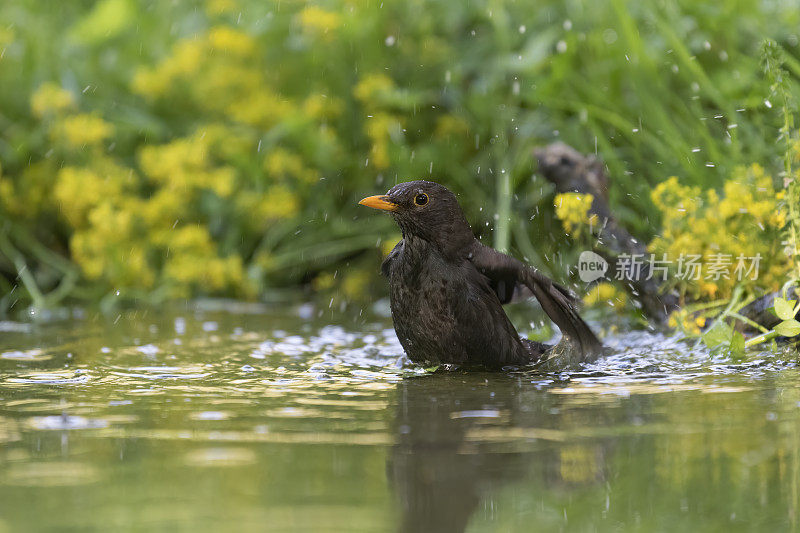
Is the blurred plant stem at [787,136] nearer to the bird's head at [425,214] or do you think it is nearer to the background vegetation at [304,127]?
the bird's head at [425,214]

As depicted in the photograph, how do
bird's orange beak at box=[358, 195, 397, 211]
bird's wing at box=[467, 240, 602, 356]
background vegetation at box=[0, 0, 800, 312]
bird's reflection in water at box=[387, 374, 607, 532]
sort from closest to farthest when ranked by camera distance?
bird's reflection in water at box=[387, 374, 607, 532] → bird's orange beak at box=[358, 195, 397, 211] → bird's wing at box=[467, 240, 602, 356] → background vegetation at box=[0, 0, 800, 312]

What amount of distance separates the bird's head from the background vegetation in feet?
5.96

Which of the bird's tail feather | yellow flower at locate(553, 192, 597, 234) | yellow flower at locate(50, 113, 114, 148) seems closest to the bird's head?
the bird's tail feather

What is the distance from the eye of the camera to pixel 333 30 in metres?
7.35

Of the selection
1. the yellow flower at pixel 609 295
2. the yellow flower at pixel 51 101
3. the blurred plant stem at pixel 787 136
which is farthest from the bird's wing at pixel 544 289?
the yellow flower at pixel 51 101

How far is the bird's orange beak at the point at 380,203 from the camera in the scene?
4.38m

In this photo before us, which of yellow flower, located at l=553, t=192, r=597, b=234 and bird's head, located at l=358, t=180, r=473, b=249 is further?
yellow flower, located at l=553, t=192, r=597, b=234

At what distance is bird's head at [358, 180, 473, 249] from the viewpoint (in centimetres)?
453

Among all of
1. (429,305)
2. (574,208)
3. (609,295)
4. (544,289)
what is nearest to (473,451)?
(429,305)

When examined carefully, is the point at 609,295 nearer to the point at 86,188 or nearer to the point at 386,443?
the point at 386,443

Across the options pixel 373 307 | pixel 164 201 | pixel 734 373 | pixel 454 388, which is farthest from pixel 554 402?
pixel 164 201

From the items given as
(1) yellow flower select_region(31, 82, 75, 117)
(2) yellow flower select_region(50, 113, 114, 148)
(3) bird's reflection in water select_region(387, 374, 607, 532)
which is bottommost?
(3) bird's reflection in water select_region(387, 374, 607, 532)

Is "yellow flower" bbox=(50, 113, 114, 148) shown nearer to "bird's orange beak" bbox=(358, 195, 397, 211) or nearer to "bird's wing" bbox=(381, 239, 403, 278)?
"bird's wing" bbox=(381, 239, 403, 278)

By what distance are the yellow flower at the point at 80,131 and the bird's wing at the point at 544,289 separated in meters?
3.32
